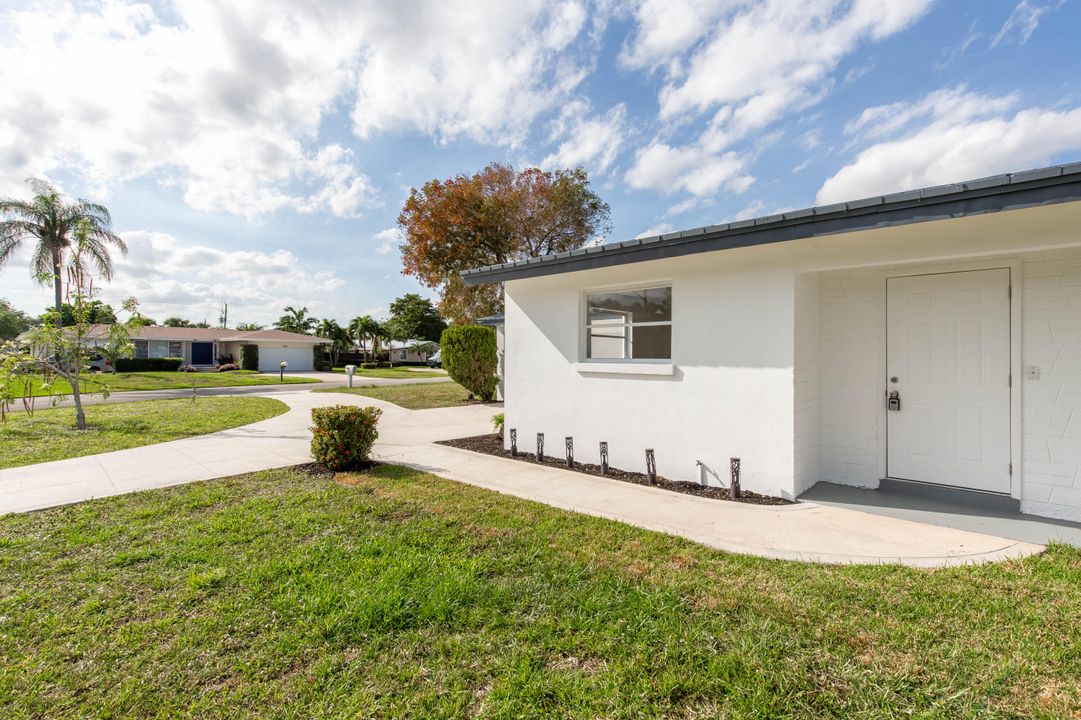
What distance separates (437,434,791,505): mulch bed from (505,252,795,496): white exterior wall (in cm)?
11

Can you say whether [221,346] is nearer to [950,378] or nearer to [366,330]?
[366,330]

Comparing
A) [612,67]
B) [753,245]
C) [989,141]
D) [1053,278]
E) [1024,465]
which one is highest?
[612,67]

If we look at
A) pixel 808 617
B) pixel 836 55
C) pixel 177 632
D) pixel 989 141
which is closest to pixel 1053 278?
pixel 989 141

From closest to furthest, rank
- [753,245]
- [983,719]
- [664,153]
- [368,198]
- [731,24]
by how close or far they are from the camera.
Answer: [983,719]
[753,245]
[731,24]
[664,153]
[368,198]

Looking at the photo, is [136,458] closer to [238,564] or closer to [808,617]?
[238,564]

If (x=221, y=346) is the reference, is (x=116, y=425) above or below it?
below

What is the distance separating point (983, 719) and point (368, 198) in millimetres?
14734

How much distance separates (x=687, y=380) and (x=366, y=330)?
47329mm

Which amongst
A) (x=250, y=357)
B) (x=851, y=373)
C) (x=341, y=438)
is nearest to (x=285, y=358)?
(x=250, y=357)

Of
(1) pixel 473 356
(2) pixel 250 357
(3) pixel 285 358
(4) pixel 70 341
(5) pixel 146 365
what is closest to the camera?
(4) pixel 70 341

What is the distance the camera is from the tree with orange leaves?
1958 centimetres

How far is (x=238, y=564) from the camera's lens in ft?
11.6

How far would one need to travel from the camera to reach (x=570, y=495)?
543 cm

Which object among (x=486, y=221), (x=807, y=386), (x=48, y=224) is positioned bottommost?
(x=807, y=386)
